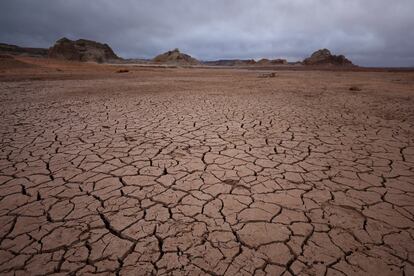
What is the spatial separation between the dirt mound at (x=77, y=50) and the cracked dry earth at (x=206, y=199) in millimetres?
56975

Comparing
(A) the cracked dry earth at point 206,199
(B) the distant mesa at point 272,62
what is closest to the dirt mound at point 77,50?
(B) the distant mesa at point 272,62

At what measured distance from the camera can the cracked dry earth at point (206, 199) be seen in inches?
57.2

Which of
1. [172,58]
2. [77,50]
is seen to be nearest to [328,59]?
[172,58]

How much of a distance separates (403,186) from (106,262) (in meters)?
2.62

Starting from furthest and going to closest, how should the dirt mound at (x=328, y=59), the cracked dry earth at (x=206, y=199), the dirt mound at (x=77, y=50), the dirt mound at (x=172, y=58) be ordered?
the dirt mound at (x=172, y=58) < the dirt mound at (x=328, y=59) < the dirt mound at (x=77, y=50) < the cracked dry earth at (x=206, y=199)

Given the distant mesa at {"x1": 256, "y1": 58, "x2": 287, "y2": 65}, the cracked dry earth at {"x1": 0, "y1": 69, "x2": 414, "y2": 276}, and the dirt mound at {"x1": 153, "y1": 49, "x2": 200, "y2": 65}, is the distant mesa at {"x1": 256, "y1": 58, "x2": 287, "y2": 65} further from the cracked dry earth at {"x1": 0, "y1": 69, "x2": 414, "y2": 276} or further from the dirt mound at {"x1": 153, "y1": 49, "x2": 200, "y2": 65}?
the cracked dry earth at {"x1": 0, "y1": 69, "x2": 414, "y2": 276}

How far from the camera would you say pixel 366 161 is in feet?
9.12

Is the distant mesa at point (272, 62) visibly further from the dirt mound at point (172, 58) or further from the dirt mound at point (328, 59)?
the dirt mound at point (172, 58)

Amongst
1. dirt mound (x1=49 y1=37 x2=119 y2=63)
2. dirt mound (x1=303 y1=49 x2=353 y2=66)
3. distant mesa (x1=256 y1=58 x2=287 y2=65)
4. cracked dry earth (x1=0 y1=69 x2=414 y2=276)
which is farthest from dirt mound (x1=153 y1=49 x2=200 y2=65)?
cracked dry earth (x1=0 y1=69 x2=414 y2=276)

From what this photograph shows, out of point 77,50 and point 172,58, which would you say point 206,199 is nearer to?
point 77,50

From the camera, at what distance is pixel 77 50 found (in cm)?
5350

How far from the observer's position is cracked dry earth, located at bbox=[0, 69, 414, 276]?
1.45 m

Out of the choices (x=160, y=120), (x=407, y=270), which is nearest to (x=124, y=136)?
(x=160, y=120)

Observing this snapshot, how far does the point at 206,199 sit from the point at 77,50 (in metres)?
62.4
